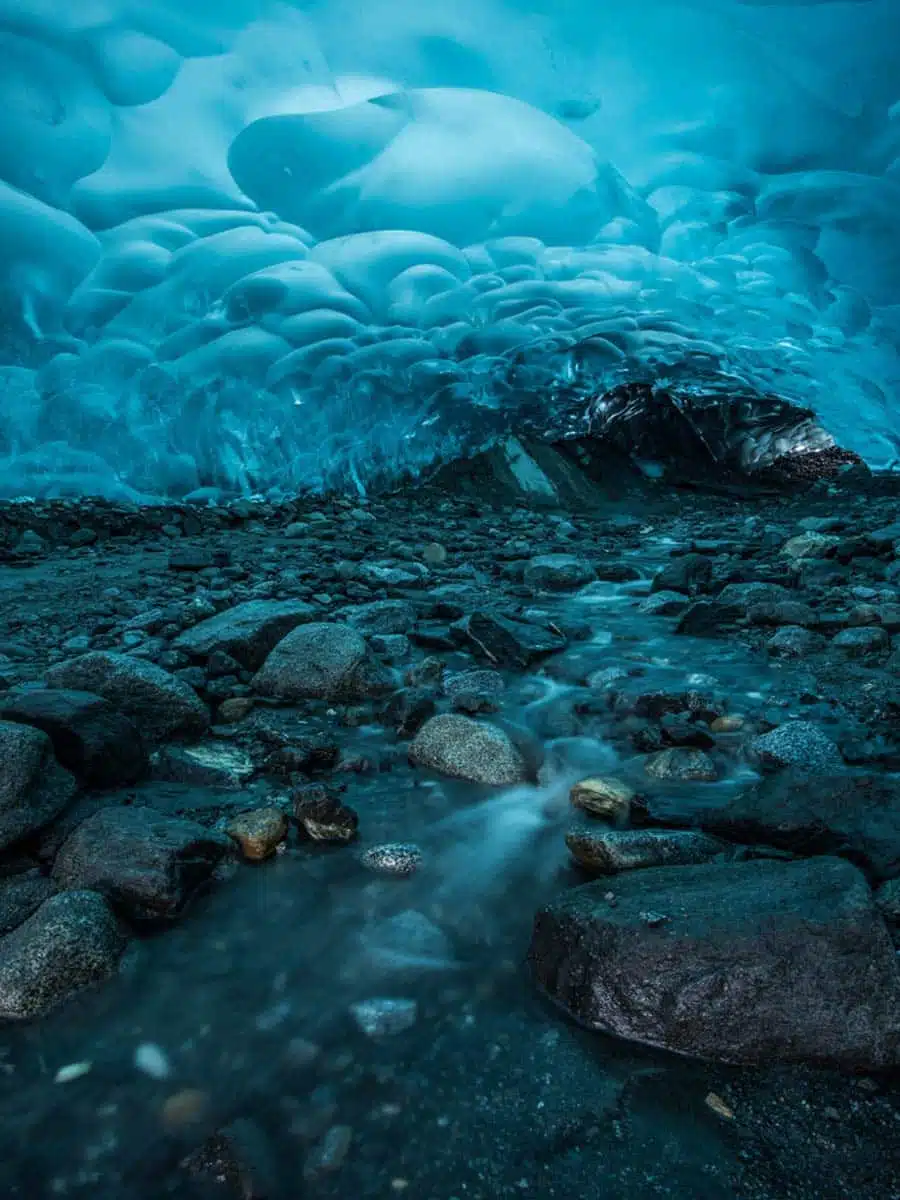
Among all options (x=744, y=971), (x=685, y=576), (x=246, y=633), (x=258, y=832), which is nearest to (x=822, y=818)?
(x=744, y=971)

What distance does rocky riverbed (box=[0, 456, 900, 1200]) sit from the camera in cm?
139

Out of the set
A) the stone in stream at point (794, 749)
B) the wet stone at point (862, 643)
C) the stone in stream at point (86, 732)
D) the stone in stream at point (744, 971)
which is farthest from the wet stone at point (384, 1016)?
the wet stone at point (862, 643)

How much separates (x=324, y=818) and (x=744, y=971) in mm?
1389

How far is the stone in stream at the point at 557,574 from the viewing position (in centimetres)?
657

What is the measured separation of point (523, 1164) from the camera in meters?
1.34

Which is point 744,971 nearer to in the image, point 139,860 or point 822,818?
point 822,818

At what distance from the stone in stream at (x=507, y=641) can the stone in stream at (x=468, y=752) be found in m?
1.21

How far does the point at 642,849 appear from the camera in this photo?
2.16 m

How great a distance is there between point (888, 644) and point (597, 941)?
323cm

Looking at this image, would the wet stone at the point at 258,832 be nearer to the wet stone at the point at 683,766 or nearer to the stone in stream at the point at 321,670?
the stone in stream at the point at 321,670

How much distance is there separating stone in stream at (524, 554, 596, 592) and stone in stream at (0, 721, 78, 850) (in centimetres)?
467

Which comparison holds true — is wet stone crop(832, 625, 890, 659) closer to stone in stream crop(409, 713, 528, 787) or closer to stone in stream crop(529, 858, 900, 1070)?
stone in stream crop(409, 713, 528, 787)

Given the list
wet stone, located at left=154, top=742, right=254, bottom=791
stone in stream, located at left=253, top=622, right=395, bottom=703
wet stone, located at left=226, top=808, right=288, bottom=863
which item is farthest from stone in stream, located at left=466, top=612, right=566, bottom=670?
wet stone, located at left=226, top=808, right=288, bottom=863

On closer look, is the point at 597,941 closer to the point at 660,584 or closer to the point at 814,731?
the point at 814,731
